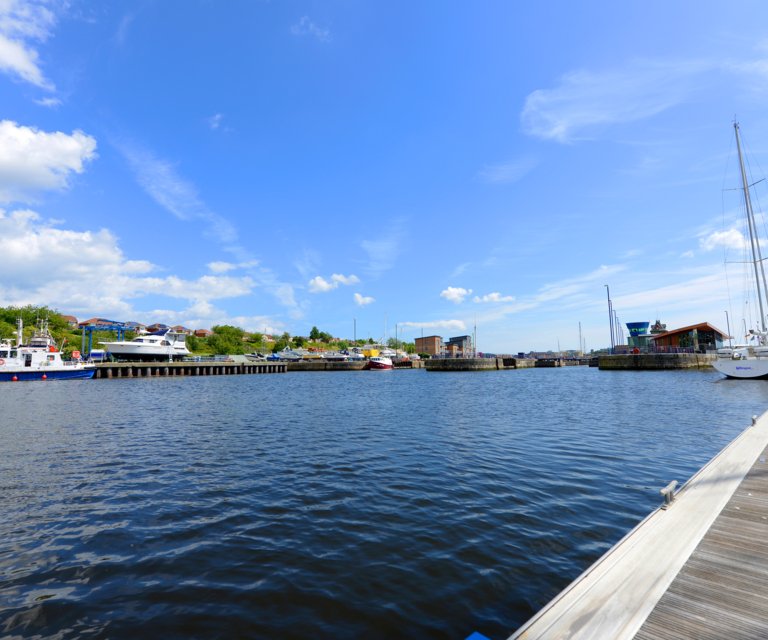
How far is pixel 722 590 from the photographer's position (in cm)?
373

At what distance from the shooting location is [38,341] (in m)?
53.8

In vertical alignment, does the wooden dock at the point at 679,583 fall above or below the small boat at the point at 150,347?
below

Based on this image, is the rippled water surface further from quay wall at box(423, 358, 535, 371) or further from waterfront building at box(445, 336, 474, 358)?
waterfront building at box(445, 336, 474, 358)

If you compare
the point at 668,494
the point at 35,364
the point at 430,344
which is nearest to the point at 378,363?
the point at 35,364

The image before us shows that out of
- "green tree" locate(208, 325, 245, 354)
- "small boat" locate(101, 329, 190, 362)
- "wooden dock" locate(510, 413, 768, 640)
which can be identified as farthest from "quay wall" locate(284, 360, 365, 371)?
"wooden dock" locate(510, 413, 768, 640)

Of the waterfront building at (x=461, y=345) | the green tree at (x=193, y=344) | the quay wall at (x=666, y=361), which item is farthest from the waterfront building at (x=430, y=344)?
the quay wall at (x=666, y=361)

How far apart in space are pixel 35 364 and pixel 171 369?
67.4ft

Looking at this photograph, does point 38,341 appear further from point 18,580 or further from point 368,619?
point 368,619

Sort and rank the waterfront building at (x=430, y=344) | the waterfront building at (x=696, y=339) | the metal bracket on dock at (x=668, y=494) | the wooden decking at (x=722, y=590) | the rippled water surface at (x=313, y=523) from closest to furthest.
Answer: the wooden decking at (x=722, y=590)
the rippled water surface at (x=313, y=523)
the metal bracket on dock at (x=668, y=494)
the waterfront building at (x=696, y=339)
the waterfront building at (x=430, y=344)

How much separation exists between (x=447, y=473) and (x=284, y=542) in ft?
16.6

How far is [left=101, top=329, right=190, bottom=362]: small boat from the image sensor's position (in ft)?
231

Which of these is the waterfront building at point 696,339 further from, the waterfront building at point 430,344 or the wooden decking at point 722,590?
the waterfront building at point 430,344

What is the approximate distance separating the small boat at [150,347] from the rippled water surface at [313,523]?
206 ft

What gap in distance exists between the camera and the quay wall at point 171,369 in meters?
61.8
